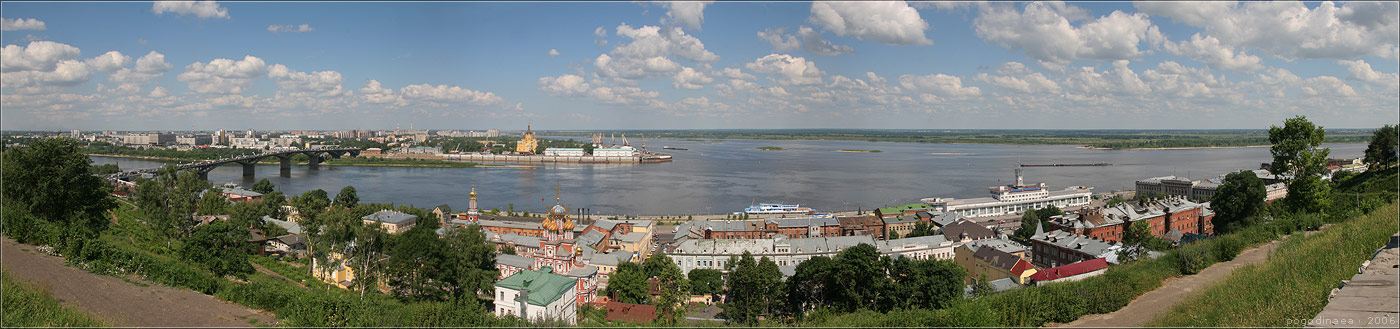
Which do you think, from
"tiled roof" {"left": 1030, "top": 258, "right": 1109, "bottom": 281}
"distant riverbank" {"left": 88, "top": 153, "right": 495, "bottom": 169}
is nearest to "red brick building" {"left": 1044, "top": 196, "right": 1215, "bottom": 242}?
"tiled roof" {"left": 1030, "top": 258, "right": 1109, "bottom": 281}

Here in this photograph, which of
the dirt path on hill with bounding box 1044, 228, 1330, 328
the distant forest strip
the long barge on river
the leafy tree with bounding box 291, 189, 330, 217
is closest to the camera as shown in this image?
the dirt path on hill with bounding box 1044, 228, 1330, 328

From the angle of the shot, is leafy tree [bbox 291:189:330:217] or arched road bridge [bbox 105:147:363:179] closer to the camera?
leafy tree [bbox 291:189:330:217]

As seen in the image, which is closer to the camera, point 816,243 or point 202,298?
point 202,298

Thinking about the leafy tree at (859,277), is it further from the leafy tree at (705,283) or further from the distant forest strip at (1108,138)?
the distant forest strip at (1108,138)

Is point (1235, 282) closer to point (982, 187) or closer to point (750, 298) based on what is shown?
point (750, 298)

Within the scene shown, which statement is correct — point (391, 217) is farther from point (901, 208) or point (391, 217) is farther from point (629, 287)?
point (901, 208)

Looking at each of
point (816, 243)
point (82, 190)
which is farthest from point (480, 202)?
point (82, 190)

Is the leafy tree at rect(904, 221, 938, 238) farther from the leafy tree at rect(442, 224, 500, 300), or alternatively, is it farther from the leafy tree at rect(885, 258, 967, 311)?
the leafy tree at rect(442, 224, 500, 300)
